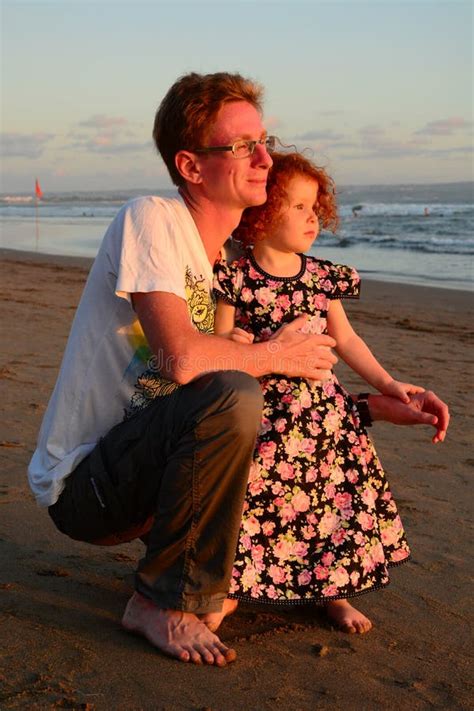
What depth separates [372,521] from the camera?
288 cm

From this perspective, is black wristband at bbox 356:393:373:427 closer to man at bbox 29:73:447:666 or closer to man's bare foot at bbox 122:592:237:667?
man at bbox 29:73:447:666

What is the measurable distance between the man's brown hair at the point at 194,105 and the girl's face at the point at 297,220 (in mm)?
325

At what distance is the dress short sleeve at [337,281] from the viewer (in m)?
3.09

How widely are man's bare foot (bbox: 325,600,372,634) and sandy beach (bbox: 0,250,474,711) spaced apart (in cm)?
3

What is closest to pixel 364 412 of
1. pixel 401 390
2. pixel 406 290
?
pixel 401 390

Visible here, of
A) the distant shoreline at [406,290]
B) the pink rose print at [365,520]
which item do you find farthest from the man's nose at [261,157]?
the distant shoreline at [406,290]

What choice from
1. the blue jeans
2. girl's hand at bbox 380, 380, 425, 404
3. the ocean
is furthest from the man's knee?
the ocean

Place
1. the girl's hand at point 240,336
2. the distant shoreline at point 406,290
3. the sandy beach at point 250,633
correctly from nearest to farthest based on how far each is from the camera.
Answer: the sandy beach at point 250,633 → the girl's hand at point 240,336 → the distant shoreline at point 406,290

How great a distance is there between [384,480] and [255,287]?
72 centimetres

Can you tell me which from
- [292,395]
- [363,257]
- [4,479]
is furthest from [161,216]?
[363,257]

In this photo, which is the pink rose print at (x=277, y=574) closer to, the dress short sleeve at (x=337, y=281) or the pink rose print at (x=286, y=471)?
the pink rose print at (x=286, y=471)

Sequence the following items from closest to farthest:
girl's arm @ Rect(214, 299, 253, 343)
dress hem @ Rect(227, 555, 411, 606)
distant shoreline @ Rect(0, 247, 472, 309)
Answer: dress hem @ Rect(227, 555, 411, 606), girl's arm @ Rect(214, 299, 253, 343), distant shoreline @ Rect(0, 247, 472, 309)

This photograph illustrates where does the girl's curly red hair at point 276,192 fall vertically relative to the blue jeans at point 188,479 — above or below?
above

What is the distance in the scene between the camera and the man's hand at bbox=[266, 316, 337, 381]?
274 cm
